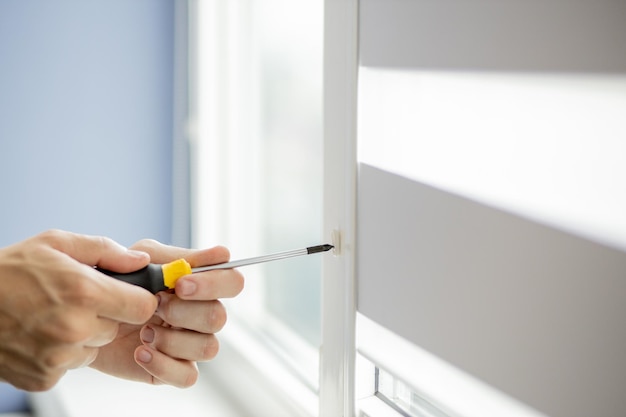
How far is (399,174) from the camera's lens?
78 centimetres

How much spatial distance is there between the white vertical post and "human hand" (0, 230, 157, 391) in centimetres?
28

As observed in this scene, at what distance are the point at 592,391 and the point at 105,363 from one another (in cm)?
61

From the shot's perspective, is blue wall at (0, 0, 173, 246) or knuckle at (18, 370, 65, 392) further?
blue wall at (0, 0, 173, 246)

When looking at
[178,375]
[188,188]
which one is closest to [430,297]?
[178,375]

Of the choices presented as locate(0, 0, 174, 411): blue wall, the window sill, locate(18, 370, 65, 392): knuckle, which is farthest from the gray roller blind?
locate(0, 0, 174, 411): blue wall

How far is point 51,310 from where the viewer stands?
25.5 inches

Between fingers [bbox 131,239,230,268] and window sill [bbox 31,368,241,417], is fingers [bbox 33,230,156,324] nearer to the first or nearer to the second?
fingers [bbox 131,239,230,268]

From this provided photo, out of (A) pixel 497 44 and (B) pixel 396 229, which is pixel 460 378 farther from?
(A) pixel 497 44

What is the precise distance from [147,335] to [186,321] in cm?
7

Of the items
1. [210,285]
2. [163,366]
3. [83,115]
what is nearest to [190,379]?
[163,366]

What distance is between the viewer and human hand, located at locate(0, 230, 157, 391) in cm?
65

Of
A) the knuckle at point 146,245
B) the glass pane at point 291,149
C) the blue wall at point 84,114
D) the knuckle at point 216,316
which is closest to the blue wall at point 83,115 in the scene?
the blue wall at point 84,114

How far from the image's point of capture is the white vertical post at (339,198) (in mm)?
865

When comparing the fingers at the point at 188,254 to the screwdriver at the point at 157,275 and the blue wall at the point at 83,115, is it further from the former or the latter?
the blue wall at the point at 83,115
